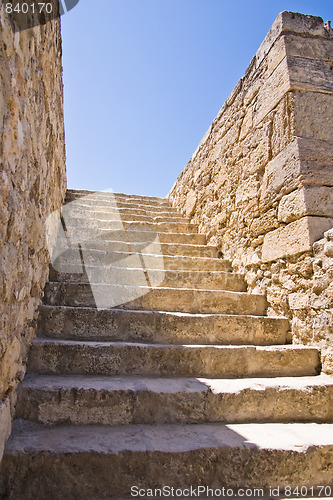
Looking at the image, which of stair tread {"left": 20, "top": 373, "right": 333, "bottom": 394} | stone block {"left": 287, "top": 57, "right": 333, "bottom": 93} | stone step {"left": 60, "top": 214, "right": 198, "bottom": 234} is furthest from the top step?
stair tread {"left": 20, "top": 373, "right": 333, "bottom": 394}

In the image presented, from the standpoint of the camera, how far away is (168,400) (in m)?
1.66

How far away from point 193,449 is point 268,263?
169 centimetres

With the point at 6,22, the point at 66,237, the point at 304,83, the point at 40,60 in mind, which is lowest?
the point at 66,237

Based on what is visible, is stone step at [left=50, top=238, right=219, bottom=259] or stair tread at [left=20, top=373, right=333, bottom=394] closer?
stair tread at [left=20, top=373, right=333, bottom=394]

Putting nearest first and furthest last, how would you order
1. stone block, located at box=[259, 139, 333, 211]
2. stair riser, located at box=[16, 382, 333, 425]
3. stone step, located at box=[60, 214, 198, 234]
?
stair riser, located at box=[16, 382, 333, 425]
stone block, located at box=[259, 139, 333, 211]
stone step, located at box=[60, 214, 198, 234]

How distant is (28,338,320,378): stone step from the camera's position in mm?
1804

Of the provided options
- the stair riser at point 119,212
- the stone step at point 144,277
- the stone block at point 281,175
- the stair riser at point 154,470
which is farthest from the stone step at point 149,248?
the stair riser at point 154,470

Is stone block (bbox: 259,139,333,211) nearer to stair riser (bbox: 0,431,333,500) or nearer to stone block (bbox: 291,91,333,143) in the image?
stone block (bbox: 291,91,333,143)

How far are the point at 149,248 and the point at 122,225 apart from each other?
0.55 metres

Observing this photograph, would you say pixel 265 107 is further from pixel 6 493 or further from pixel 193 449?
pixel 6 493

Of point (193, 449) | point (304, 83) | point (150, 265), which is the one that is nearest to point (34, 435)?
point (193, 449)

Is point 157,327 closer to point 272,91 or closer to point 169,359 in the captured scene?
point 169,359

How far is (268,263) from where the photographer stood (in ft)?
8.98

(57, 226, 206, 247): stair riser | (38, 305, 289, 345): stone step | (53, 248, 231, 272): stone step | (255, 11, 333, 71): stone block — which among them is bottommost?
(38, 305, 289, 345): stone step
